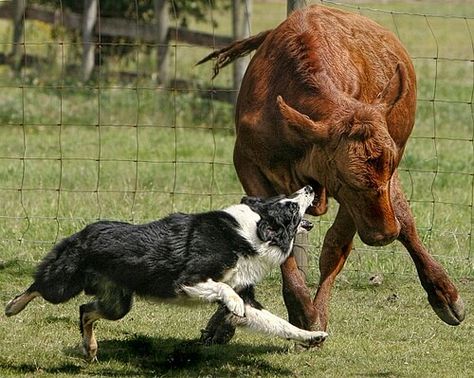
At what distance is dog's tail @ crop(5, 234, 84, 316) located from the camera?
20.2 feet

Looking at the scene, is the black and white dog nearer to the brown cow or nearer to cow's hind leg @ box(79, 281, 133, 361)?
cow's hind leg @ box(79, 281, 133, 361)

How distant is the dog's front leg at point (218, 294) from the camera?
18.9 ft

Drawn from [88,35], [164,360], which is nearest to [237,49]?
[164,360]

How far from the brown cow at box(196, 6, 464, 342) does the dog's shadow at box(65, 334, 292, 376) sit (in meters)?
0.19

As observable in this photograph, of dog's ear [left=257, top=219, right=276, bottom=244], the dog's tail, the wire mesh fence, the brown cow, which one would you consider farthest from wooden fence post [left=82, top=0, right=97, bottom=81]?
dog's ear [left=257, top=219, right=276, bottom=244]

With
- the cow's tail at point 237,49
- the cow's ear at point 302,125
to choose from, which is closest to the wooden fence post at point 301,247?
the cow's tail at point 237,49

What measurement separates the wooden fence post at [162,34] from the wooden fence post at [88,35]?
3.16 feet

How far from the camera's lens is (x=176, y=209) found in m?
9.98

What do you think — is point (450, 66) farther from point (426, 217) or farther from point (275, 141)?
point (275, 141)

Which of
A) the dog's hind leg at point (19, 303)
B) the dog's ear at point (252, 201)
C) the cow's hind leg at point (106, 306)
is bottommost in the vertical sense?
the dog's hind leg at point (19, 303)

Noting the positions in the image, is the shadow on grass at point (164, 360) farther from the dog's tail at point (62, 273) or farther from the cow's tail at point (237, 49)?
the cow's tail at point (237, 49)

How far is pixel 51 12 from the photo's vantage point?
58.0 feet

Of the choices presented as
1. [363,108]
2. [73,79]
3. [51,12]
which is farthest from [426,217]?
[51,12]

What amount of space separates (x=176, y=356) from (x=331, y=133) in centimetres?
158
